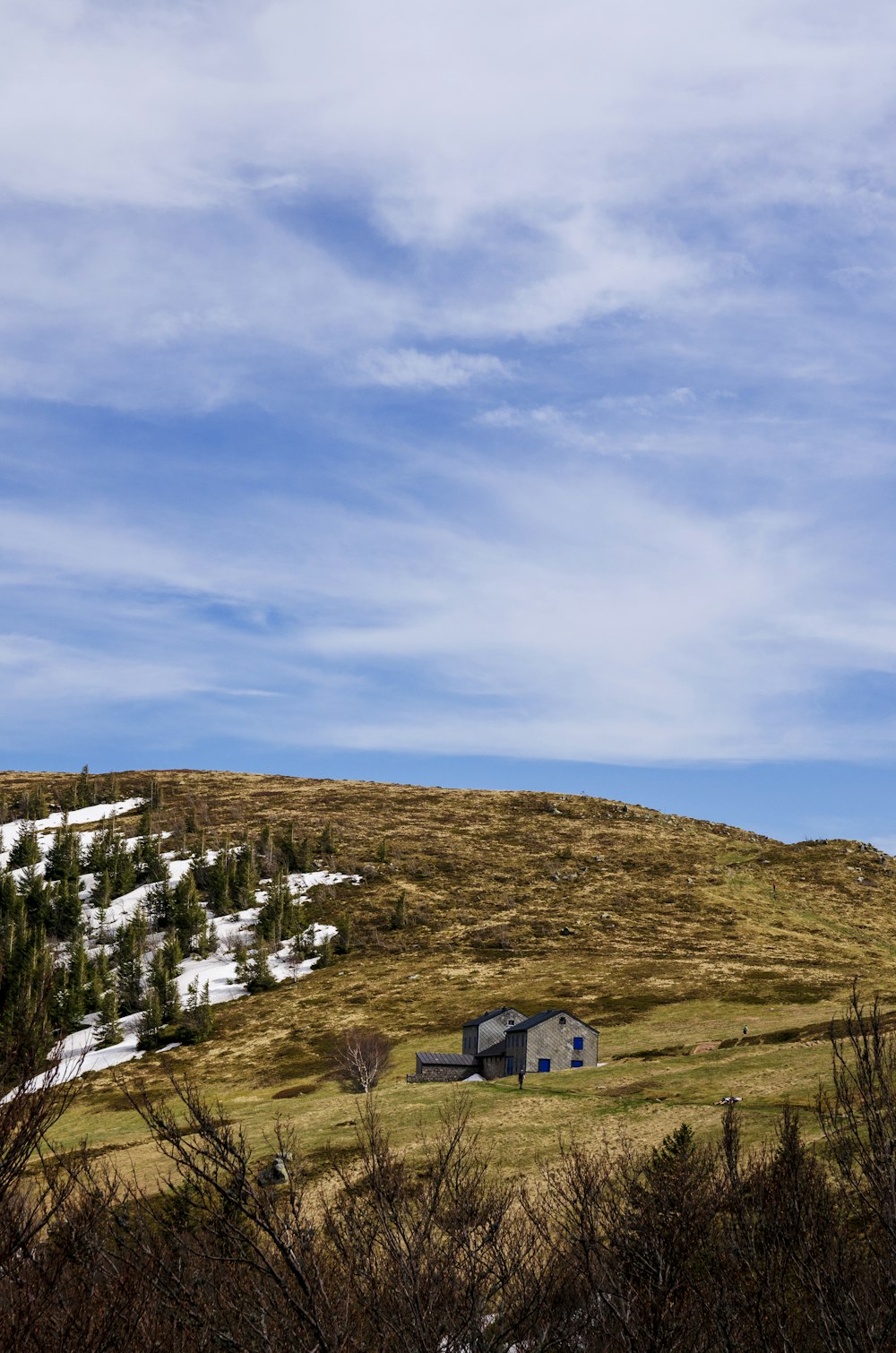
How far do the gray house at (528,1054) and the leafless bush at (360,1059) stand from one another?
3.04 metres

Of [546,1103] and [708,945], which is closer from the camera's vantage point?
[546,1103]

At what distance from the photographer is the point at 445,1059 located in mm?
72938

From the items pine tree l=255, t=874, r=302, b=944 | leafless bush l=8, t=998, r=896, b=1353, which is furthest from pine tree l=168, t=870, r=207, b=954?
leafless bush l=8, t=998, r=896, b=1353

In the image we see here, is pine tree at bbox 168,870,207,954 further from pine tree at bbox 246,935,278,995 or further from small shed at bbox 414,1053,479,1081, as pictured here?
small shed at bbox 414,1053,479,1081

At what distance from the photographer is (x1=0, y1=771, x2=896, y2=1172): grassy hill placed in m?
56.4

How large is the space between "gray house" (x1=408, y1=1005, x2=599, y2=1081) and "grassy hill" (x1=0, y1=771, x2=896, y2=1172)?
1.99m

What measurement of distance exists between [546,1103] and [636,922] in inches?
2739

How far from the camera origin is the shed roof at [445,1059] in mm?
72125

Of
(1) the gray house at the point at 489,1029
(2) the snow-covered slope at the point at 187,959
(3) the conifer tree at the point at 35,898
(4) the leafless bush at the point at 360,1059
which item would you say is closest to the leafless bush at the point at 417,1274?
(4) the leafless bush at the point at 360,1059

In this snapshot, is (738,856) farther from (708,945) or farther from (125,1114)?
(125,1114)

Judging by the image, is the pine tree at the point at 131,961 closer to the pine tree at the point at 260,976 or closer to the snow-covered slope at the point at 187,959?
the snow-covered slope at the point at 187,959

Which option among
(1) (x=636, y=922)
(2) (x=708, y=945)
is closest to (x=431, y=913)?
(1) (x=636, y=922)

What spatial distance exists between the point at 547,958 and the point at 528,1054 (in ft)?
119

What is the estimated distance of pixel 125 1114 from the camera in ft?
235
